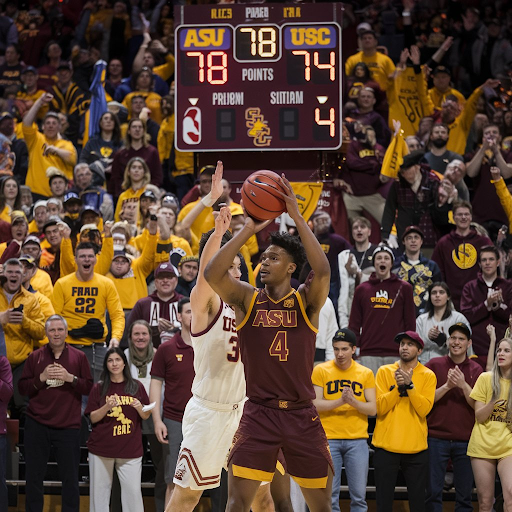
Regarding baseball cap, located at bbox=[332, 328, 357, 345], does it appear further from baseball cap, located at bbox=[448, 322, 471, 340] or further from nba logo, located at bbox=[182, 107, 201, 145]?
nba logo, located at bbox=[182, 107, 201, 145]

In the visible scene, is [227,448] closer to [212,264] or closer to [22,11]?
[212,264]

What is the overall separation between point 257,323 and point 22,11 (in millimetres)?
14644

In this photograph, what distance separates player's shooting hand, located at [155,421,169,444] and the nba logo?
423 cm

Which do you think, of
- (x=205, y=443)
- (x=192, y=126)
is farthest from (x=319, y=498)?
(x=192, y=126)

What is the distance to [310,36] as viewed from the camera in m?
11.8

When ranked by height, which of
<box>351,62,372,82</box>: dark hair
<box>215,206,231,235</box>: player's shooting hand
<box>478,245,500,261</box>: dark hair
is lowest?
<box>478,245,500,261</box>: dark hair

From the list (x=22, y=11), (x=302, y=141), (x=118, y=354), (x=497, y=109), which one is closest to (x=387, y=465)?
A: (x=118, y=354)

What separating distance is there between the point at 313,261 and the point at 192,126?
6.62 metres

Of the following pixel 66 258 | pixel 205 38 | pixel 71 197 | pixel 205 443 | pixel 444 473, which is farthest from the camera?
pixel 205 38

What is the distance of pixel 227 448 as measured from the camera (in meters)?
6.41

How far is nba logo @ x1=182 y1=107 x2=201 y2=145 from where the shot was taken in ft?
39.5

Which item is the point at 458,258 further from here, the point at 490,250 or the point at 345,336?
the point at 345,336

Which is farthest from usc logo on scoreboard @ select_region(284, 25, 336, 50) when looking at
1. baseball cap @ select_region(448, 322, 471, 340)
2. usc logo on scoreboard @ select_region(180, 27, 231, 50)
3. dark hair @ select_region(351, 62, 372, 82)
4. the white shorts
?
the white shorts

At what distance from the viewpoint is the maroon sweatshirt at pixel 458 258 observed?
11156mm
